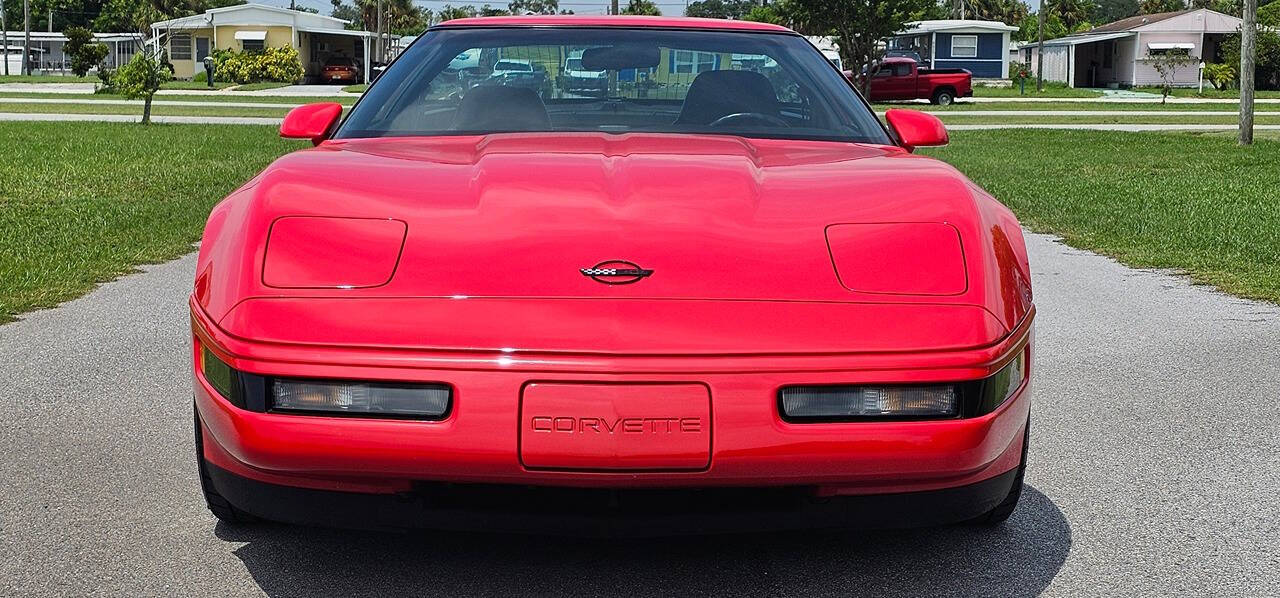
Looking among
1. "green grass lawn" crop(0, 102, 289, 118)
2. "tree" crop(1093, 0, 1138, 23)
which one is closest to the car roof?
"green grass lawn" crop(0, 102, 289, 118)

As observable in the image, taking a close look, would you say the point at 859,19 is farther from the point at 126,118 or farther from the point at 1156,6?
the point at 1156,6

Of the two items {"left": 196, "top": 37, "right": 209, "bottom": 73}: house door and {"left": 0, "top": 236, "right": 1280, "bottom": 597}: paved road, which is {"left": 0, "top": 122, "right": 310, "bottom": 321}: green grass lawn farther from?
{"left": 196, "top": 37, "right": 209, "bottom": 73}: house door

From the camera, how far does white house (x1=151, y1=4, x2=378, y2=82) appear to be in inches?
2366

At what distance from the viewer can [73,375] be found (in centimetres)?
554

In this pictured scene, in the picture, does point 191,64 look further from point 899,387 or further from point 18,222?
point 899,387

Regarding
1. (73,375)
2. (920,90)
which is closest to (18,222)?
(73,375)

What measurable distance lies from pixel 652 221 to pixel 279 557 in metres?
1.23

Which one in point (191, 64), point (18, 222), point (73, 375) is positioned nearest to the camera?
point (73, 375)

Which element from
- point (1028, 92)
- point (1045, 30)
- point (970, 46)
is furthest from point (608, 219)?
point (1045, 30)

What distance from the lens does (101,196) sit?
42.9 ft

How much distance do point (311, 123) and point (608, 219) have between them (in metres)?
1.74

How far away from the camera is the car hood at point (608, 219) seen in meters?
2.81

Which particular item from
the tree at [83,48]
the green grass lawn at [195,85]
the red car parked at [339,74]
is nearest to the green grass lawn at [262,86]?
the green grass lawn at [195,85]

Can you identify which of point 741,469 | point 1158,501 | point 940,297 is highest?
point 940,297
